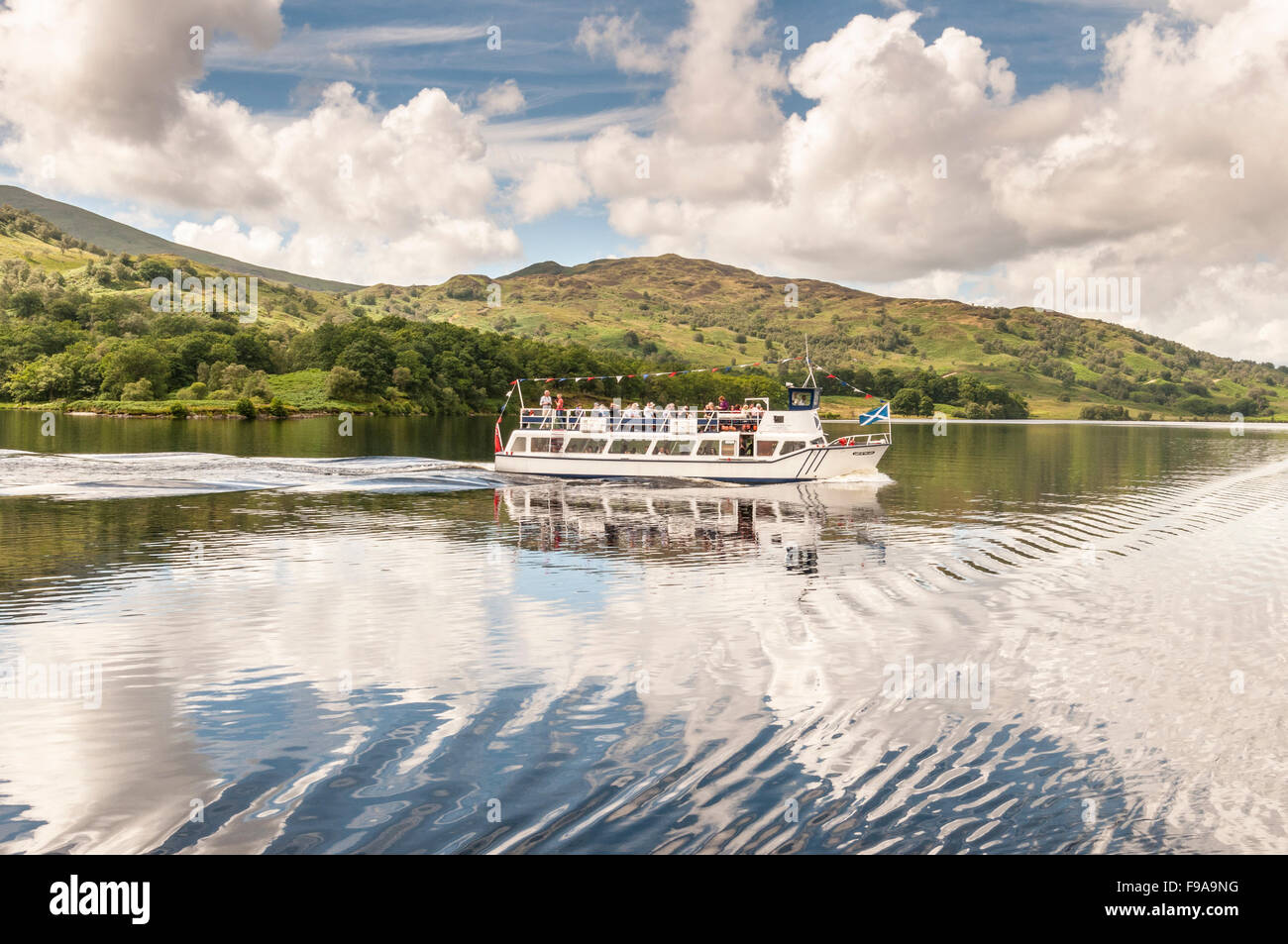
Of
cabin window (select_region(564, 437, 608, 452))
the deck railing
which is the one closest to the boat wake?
cabin window (select_region(564, 437, 608, 452))

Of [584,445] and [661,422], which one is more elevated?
[661,422]

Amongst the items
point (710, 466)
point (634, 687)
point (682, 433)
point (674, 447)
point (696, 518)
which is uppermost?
point (682, 433)

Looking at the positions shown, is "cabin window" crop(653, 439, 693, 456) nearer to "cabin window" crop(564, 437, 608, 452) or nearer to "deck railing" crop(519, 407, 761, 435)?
"deck railing" crop(519, 407, 761, 435)

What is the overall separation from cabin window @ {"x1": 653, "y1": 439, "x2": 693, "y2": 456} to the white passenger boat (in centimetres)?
8

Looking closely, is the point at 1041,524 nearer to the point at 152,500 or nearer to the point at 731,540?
the point at 731,540

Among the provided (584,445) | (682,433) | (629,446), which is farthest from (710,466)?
(584,445)

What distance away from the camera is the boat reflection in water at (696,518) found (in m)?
39.4

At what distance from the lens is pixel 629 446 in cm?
7769

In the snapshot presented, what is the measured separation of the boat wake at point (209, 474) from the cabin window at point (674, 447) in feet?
45.0

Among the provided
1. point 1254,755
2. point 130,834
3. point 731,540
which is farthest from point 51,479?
point 1254,755

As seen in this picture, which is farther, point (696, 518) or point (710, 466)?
point (710, 466)

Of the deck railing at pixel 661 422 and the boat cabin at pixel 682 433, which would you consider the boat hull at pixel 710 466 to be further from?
the deck railing at pixel 661 422

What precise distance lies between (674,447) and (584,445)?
872cm

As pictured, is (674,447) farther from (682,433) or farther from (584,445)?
(584,445)
